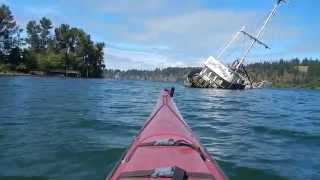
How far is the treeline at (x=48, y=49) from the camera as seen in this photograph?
408ft

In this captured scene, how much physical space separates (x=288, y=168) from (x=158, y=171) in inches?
275

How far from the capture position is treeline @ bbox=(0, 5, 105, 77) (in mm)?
124375

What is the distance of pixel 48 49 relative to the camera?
15225cm

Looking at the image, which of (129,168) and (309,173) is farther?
(309,173)

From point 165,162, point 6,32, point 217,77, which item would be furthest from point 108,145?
point 6,32

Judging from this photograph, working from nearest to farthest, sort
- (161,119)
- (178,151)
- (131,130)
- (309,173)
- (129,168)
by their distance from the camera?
1. (129,168)
2. (178,151)
3. (161,119)
4. (309,173)
5. (131,130)

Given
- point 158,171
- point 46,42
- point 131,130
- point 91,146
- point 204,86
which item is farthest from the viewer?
point 46,42

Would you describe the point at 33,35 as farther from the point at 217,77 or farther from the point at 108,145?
the point at 108,145

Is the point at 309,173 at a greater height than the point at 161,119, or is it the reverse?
the point at 161,119

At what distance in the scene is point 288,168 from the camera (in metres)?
11.2

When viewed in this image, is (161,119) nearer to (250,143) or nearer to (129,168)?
(129,168)

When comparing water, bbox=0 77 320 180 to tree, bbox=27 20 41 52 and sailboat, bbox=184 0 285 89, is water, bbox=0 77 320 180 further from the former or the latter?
tree, bbox=27 20 41 52

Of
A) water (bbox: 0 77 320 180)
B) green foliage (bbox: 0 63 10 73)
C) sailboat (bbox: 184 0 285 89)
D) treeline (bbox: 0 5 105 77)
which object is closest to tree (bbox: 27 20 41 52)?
treeline (bbox: 0 5 105 77)

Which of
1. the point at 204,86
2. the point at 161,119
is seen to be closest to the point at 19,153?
the point at 161,119
